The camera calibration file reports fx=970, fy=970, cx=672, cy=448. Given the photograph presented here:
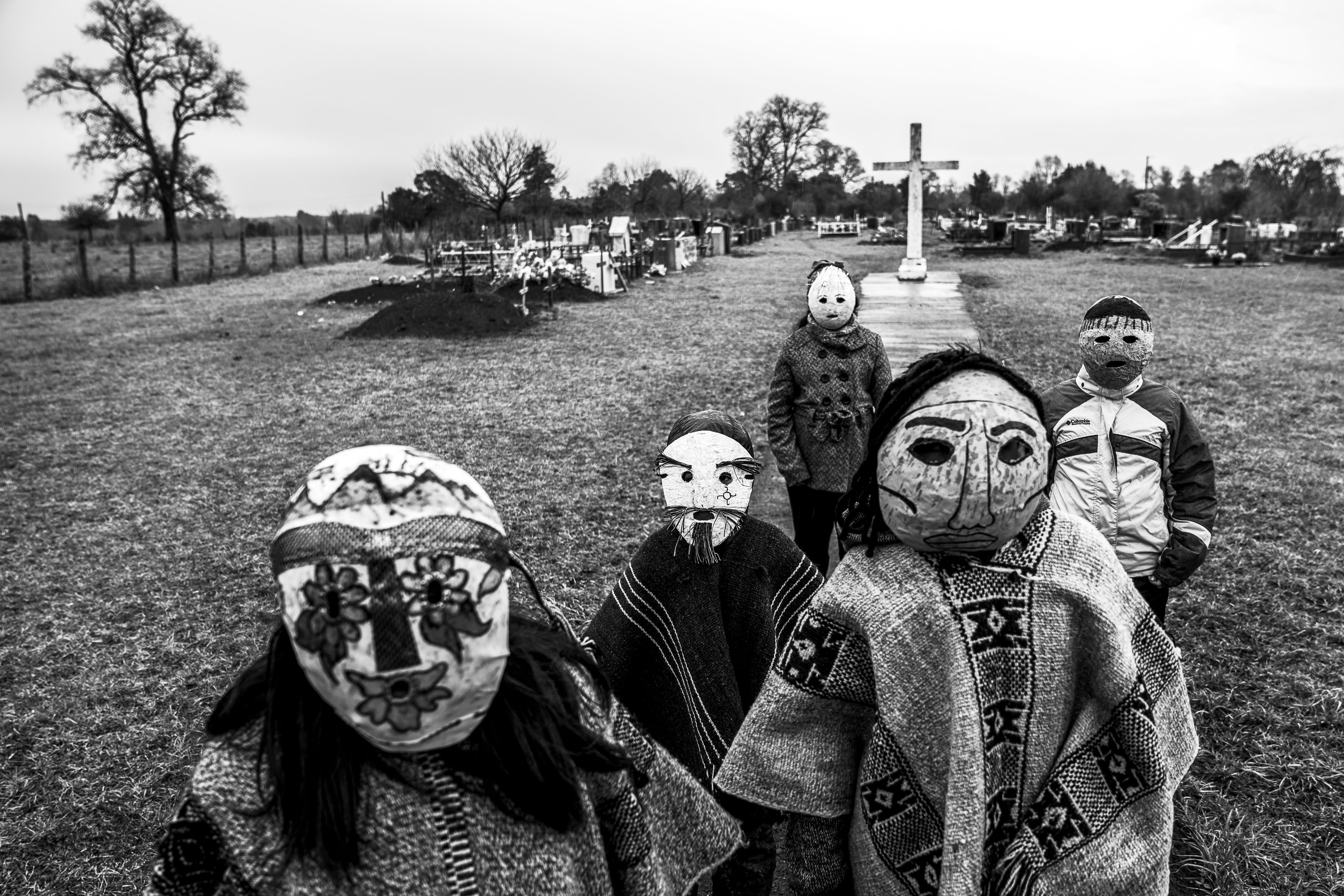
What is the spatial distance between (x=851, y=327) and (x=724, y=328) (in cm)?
1015

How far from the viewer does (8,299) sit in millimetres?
20359

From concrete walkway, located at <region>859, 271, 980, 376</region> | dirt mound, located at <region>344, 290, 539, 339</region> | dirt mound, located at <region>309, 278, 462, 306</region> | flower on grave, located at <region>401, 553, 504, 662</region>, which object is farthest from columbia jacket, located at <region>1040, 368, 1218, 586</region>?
dirt mound, located at <region>309, 278, 462, 306</region>

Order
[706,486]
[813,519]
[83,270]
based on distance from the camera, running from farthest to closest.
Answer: [83,270], [813,519], [706,486]

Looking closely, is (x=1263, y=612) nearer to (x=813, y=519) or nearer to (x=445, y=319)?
(x=813, y=519)

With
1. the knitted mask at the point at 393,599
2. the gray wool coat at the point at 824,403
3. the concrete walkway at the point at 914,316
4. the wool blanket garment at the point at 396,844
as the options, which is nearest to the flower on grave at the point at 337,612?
the knitted mask at the point at 393,599

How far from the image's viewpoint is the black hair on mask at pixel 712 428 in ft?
8.77

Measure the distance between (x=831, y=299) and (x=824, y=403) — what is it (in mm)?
419

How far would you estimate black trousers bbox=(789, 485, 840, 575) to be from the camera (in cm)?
412

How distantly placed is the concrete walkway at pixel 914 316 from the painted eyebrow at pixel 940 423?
639cm

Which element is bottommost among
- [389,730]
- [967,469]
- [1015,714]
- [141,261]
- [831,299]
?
[1015,714]

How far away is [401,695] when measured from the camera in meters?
1.34

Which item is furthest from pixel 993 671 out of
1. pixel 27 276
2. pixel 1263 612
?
pixel 27 276

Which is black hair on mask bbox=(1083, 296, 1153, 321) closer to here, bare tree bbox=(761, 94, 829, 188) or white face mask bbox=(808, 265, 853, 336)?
white face mask bbox=(808, 265, 853, 336)

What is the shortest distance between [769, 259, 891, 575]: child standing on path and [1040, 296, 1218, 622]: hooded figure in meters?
1.07
